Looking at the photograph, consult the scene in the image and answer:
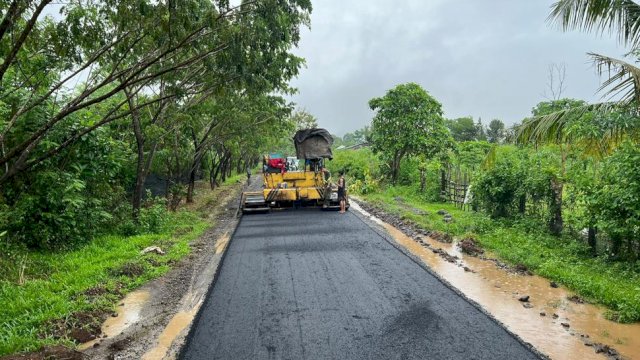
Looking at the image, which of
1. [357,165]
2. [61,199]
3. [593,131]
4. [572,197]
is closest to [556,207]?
[572,197]

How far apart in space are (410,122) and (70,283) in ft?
59.4

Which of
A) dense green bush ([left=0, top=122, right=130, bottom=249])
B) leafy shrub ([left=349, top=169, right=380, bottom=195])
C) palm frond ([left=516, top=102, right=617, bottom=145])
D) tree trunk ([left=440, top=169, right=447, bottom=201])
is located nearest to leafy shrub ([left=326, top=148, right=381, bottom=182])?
leafy shrub ([left=349, top=169, right=380, bottom=195])

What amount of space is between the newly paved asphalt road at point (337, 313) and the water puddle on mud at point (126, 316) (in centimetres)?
105

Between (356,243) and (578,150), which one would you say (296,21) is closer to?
(356,243)

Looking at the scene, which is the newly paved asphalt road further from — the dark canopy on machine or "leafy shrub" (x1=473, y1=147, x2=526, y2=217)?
the dark canopy on machine

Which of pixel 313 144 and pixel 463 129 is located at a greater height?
pixel 463 129

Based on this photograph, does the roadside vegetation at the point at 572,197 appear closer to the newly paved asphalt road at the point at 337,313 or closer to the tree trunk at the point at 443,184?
the tree trunk at the point at 443,184

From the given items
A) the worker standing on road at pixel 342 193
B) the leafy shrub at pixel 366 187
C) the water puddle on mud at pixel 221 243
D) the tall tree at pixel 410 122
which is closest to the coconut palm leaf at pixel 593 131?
the water puddle on mud at pixel 221 243

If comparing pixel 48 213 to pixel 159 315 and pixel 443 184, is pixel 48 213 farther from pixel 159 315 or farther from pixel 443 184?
pixel 443 184

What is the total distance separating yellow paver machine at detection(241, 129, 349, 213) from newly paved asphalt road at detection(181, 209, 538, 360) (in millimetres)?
6949

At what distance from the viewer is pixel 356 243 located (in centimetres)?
1116

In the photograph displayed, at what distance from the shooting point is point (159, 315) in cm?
697

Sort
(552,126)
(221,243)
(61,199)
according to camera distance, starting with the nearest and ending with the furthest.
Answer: (552,126) < (61,199) < (221,243)

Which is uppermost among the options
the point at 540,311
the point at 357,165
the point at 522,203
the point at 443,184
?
the point at 357,165
